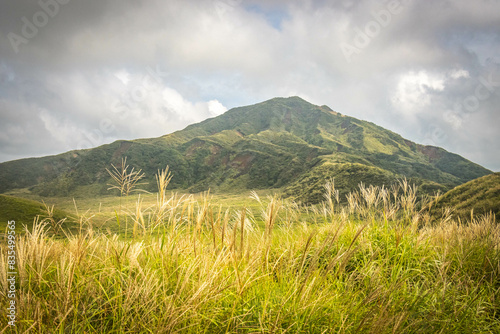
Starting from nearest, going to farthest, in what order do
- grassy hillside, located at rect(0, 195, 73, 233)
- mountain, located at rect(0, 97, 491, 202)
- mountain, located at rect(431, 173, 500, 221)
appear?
mountain, located at rect(431, 173, 500, 221), grassy hillside, located at rect(0, 195, 73, 233), mountain, located at rect(0, 97, 491, 202)

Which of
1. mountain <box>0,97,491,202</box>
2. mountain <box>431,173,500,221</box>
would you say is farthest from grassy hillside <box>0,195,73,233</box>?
mountain <box>0,97,491,202</box>

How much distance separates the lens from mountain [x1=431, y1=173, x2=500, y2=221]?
11602 millimetres

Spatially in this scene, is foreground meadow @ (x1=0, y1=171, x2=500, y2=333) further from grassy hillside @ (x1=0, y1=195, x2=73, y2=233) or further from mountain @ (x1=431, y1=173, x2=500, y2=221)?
grassy hillside @ (x1=0, y1=195, x2=73, y2=233)

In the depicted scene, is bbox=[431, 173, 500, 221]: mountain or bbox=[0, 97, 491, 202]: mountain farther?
bbox=[0, 97, 491, 202]: mountain

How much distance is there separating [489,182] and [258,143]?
96.0m

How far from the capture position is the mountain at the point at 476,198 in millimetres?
11602

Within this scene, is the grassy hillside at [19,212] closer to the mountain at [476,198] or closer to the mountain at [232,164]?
the mountain at [476,198]

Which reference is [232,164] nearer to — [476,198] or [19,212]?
[19,212]

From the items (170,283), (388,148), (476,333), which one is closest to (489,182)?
(476,333)

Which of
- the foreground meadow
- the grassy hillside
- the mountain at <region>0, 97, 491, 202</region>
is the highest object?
the mountain at <region>0, 97, 491, 202</region>

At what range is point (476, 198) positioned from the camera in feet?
43.2

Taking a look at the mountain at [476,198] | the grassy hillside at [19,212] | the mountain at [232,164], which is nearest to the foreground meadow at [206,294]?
the mountain at [476,198]

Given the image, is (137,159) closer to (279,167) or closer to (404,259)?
(279,167)

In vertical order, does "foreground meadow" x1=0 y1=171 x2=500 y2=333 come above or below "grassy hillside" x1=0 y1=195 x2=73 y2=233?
above
